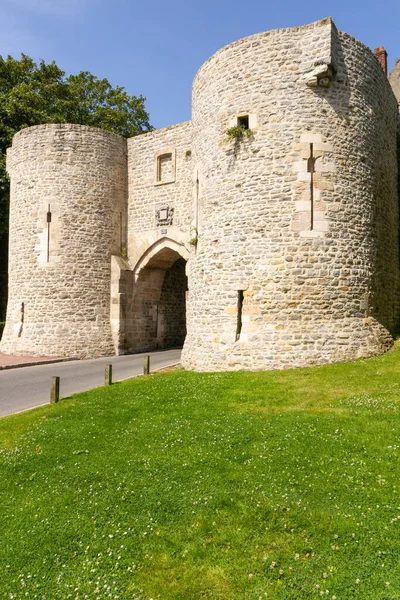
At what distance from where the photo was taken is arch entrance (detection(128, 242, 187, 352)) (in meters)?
18.3

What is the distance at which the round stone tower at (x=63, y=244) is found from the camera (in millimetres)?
17000

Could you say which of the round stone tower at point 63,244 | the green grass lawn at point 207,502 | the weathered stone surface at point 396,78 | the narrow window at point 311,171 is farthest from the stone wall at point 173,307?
the weathered stone surface at point 396,78

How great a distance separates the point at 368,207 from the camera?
12.1 m

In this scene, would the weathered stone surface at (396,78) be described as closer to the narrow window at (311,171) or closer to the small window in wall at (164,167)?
the small window in wall at (164,167)

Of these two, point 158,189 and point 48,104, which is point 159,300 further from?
point 48,104

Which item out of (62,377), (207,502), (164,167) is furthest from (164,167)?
(207,502)

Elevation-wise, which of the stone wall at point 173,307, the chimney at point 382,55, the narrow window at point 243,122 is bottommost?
the stone wall at point 173,307

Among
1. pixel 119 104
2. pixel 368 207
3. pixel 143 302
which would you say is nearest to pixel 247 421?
pixel 368 207

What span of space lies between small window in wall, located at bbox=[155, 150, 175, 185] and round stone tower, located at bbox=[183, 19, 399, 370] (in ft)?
17.1

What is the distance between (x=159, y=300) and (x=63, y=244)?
501 cm

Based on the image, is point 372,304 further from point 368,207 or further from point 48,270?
point 48,270

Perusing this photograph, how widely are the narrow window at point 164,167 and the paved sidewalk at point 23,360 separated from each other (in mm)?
8314

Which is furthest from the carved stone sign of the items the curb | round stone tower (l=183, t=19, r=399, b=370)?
the curb

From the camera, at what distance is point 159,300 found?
782 inches
